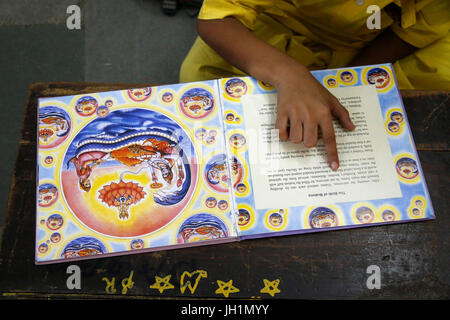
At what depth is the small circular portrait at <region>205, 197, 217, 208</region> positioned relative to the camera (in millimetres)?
541

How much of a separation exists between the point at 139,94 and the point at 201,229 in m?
0.26

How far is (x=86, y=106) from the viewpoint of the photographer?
593 mm

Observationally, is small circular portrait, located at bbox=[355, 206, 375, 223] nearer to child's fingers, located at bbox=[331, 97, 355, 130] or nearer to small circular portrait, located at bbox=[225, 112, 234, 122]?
child's fingers, located at bbox=[331, 97, 355, 130]

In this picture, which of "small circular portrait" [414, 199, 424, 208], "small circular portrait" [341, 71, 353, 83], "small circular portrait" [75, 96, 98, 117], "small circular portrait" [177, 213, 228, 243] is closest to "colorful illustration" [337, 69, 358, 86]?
"small circular portrait" [341, 71, 353, 83]

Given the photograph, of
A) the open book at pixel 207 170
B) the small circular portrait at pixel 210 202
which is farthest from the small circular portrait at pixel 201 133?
the small circular portrait at pixel 210 202

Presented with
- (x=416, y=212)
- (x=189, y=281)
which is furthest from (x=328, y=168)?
(x=189, y=281)

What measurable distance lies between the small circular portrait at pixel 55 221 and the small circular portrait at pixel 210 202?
228 mm

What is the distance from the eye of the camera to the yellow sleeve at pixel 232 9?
1.99 feet
